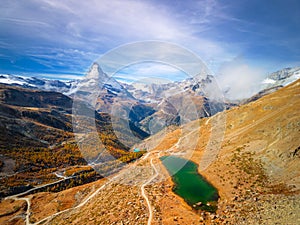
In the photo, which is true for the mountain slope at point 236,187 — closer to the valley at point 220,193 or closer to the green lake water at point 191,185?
the valley at point 220,193

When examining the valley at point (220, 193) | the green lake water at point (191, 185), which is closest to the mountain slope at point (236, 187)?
the valley at point (220, 193)

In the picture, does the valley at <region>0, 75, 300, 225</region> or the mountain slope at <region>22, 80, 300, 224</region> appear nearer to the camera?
the mountain slope at <region>22, 80, 300, 224</region>

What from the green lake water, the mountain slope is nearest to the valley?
the mountain slope

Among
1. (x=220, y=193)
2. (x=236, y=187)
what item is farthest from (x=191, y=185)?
(x=236, y=187)

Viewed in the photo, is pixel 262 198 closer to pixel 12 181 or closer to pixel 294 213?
pixel 294 213

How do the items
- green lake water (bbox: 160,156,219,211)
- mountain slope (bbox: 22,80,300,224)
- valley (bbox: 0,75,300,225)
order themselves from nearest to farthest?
mountain slope (bbox: 22,80,300,224) < valley (bbox: 0,75,300,225) < green lake water (bbox: 160,156,219,211)

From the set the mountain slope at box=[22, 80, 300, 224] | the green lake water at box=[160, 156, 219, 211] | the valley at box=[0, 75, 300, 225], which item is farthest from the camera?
the green lake water at box=[160, 156, 219, 211]

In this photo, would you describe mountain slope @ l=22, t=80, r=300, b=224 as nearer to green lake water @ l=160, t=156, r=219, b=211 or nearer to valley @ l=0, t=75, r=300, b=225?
valley @ l=0, t=75, r=300, b=225

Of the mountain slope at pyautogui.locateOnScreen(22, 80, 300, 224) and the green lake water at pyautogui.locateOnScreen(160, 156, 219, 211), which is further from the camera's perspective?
the green lake water at pyautogui.locateOnScreen(160, 156, 219, 211)
